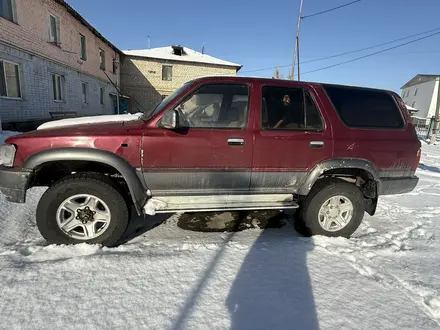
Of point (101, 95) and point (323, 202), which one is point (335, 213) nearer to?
point (323, 202)

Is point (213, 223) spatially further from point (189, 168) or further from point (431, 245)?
point (431, 245)

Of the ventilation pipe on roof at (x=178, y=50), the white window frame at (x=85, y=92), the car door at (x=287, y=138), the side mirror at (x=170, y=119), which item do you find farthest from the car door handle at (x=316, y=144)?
the ventilation pipe on roof at (x=178, y=50)

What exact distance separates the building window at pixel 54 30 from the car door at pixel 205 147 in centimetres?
1388

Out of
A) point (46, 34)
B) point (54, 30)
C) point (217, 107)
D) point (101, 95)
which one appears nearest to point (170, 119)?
point (217, 107)

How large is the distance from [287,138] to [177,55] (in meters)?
30.0

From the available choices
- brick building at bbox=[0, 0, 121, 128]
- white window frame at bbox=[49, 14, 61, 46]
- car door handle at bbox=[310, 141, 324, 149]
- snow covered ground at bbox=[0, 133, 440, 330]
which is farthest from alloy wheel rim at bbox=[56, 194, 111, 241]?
white window frame at bbox=[49, 14, 61, 46]

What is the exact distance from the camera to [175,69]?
28719 millimetres

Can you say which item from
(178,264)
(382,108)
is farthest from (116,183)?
(382,108)

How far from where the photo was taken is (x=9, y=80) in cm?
978

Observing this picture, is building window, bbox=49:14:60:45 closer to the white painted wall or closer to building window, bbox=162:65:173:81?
building window, bbox=162:65:173:81

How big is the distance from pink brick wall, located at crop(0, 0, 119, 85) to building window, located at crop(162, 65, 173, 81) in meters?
10.5

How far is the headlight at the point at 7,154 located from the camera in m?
2.59

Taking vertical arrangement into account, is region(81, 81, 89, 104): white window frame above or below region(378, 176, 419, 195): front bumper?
above

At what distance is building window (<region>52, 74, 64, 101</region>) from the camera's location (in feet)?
43.4
